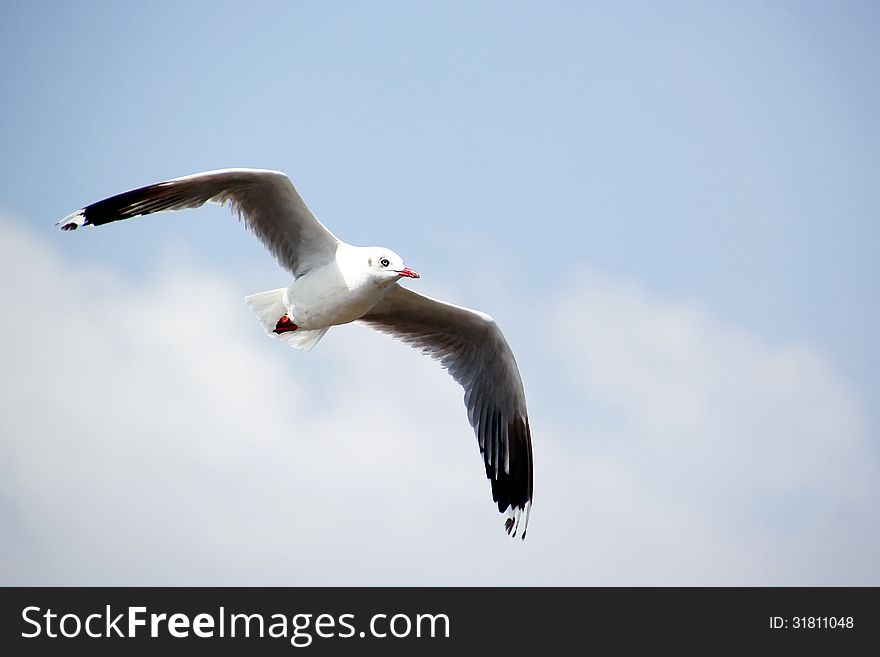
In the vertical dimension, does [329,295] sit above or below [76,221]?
below

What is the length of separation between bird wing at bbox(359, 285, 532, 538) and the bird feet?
76cm

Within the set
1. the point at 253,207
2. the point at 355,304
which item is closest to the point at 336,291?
the point at 355,304

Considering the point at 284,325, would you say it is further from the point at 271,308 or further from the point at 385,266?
the point at 385,266

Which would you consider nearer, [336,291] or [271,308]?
[336,291]

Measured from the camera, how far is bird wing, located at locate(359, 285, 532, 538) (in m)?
7.95

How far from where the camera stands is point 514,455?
27.2 ft

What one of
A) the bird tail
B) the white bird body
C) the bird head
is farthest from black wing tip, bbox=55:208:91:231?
the bird head

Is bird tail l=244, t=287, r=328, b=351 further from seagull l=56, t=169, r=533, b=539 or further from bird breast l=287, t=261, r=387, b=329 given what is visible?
bird breast l=287, t=261, r=387, b=329

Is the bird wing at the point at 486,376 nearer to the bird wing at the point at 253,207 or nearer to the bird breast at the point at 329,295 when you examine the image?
the bird breast at the point at 329,295

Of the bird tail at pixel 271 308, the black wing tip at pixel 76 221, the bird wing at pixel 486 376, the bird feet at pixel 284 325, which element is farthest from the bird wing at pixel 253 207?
the bird wing at pixel 486 376

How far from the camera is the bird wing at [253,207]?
6797 mm

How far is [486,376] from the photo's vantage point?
818 cm

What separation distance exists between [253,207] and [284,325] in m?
0.79
